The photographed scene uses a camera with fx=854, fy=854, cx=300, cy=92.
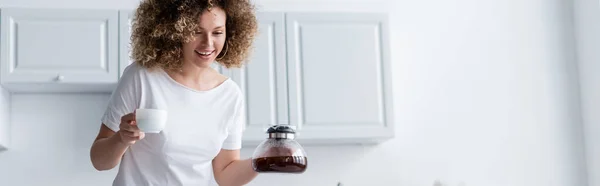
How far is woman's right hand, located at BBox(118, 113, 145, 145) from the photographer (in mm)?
1885

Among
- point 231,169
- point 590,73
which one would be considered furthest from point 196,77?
point 590,73

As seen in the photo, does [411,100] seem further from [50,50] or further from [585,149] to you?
[50,50]

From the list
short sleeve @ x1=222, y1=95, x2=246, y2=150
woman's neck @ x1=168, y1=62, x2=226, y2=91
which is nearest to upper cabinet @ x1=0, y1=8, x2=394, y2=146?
short sleeve @ x1=222, y1=95, x2=246, y2=150

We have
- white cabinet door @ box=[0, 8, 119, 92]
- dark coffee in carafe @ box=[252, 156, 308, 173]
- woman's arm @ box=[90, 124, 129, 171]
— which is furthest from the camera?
white cabinet door @ box=[0, 8, 119, 92]

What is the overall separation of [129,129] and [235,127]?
0.47 meters

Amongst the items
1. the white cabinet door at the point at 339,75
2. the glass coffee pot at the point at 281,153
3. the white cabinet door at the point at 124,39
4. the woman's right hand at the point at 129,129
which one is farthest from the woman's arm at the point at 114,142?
the white cabinet door at the point at 339,75

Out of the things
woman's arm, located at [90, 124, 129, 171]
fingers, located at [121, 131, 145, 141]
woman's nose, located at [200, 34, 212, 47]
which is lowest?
woman's arm, located at [90, 124, 129, 171]

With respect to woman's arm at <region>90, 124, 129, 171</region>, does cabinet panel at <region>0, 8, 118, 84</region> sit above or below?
above

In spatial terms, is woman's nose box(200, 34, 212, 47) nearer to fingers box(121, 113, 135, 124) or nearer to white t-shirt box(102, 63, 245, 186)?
white t-shirt box(102, 63, 245, 186)

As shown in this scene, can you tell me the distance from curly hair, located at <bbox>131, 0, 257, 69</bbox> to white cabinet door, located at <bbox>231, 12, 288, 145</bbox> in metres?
1.39

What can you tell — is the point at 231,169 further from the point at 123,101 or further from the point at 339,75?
the point at 339,75

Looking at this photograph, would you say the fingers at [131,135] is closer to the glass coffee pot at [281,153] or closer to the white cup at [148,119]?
the white cup at [148,119]

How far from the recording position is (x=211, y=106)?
2180mm

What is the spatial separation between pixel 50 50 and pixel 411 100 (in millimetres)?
1685
